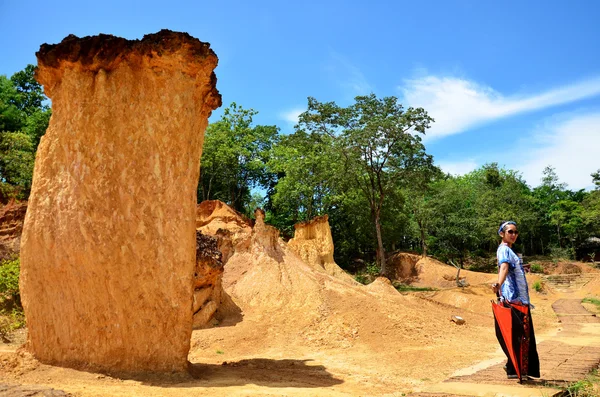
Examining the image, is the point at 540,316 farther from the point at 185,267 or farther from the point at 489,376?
the point at 185,267

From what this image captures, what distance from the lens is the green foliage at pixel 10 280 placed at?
11.9 meters

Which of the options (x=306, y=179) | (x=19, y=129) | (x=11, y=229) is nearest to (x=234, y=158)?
(x=306, y=179)

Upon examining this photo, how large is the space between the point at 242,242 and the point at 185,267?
406 inches

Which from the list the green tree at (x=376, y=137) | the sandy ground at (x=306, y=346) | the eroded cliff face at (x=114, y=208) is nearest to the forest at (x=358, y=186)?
the green tree at (x=376, y=137)

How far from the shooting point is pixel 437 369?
317 inches

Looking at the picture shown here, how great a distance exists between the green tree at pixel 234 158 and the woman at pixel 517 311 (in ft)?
89.6

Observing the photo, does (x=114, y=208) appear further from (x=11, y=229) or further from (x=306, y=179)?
(x=306, y=179)

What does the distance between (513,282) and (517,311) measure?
0.33 meters

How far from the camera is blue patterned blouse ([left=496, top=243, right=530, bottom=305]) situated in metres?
5.33

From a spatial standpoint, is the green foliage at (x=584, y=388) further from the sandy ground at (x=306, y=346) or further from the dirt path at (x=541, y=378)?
the sandy ground at (x=306, y=346)

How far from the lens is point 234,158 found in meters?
33.0

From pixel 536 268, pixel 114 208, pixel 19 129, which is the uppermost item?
pixel 19 129

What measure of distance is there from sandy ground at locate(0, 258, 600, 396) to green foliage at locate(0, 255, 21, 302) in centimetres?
322

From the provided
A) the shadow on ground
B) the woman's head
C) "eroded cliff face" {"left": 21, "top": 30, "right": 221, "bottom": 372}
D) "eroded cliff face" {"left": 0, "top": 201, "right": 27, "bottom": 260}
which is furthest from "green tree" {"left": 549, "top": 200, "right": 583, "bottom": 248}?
"eroded cliff face" {"left": 21, "top": 30, "right": 221, "bottom": 372}
